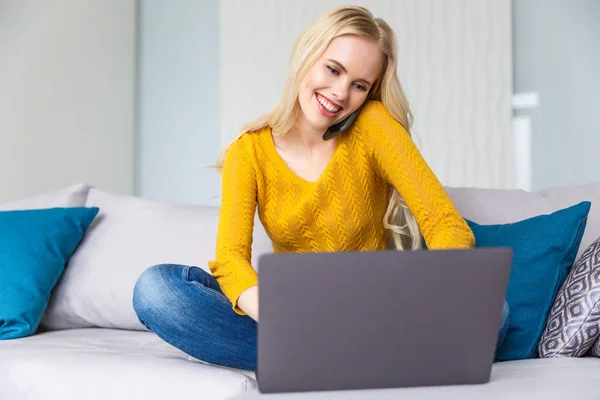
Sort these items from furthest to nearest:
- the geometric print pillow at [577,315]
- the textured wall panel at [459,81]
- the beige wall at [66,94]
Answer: the textured wall panel at [459,81]
the beige wall at [66,94]
the geometric print pillow at [577,315]

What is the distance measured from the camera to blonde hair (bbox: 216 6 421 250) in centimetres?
A: 167

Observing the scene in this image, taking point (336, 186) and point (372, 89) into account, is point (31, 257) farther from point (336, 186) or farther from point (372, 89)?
point (372, 89)

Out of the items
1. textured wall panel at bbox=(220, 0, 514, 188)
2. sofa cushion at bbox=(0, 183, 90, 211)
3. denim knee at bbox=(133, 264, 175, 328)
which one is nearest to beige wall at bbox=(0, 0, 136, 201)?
sofa cushion at bbox=(0, 183, 90, 211)

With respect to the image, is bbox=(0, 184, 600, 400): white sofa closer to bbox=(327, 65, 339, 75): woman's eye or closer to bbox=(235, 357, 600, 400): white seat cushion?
bbox=(235, 357, 600, 400): white seat cushion

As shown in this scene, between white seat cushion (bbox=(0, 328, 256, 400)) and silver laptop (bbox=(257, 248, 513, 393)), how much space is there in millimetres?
334

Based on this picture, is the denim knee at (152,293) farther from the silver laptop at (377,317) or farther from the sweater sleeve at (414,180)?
the sweater sleeve at (414,180)

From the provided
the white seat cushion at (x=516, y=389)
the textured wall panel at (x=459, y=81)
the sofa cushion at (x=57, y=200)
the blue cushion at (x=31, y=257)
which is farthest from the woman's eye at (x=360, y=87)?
the textured wall panel at (x=459, y=81)

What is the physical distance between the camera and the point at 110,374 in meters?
1.45

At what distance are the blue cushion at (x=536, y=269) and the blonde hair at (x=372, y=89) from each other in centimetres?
24

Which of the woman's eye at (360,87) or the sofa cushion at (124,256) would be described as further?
the sofa cushion at (124,256)

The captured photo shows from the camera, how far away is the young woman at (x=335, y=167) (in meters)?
1.61

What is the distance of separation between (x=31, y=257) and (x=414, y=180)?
1.09 metres

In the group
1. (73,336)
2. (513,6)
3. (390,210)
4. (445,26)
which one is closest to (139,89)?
(445,26)

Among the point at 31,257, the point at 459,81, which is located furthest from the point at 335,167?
the point at 459,81
